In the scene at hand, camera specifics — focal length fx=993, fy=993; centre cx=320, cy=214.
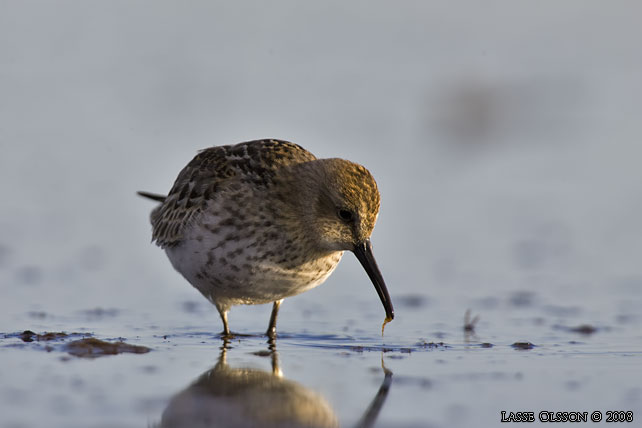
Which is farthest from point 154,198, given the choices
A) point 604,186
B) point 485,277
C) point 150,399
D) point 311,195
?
point 604,186

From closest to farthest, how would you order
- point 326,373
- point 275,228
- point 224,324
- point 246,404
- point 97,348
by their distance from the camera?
point 246,404
point 326,373
point 97,348
point 275,228
point 224,324

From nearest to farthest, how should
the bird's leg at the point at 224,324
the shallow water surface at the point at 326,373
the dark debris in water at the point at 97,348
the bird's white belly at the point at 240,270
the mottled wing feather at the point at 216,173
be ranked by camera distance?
the shallow water surface at the point at 326,373 → the dark debris in water at the point at 97,348 → the bird's white belly at the point at 240,270 → the bird's leg at the point at 224,324 → the mottled wing feather at the point at 216,173

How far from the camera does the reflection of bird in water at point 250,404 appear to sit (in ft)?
15.8

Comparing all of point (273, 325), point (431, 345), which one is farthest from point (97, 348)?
point (431, 345)

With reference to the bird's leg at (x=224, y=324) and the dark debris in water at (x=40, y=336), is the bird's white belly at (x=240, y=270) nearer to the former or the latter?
the bird's leg at (x=224, y=324)

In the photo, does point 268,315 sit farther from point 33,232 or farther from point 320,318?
point 33,232

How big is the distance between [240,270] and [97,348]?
1.23 m

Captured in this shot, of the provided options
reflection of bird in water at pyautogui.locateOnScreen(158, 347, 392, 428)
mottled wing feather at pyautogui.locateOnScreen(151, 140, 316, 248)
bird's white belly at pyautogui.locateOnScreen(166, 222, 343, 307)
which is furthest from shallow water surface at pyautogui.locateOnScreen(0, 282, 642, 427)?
mottled wing feather at pyautogui.locateOnScreen(151, 140, 316, 248)

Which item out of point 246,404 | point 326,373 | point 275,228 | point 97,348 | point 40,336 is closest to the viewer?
point 246,404

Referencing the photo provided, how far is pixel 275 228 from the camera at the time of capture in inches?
282

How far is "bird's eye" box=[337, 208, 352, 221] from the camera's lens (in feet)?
23.0

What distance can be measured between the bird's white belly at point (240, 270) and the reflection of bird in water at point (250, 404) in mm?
1285

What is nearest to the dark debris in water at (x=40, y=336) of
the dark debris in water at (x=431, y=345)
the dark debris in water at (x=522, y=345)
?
the dark debris in water at (x=431, y=345)

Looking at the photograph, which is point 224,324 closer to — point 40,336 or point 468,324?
point 40,336
